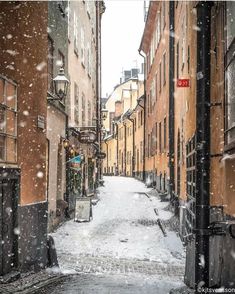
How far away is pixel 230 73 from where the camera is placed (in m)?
6.41

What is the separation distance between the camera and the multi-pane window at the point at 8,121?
8.87 m

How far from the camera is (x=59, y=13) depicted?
56.4 ft

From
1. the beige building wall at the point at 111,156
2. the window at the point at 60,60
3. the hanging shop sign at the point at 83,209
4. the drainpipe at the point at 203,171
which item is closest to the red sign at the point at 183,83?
the window at the point at 60,60

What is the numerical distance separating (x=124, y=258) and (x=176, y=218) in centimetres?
640

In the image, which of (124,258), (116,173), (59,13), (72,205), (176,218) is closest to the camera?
(124,258)

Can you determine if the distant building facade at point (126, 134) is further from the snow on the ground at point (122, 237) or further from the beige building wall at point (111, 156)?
the snow on the ground at point (122, 237)

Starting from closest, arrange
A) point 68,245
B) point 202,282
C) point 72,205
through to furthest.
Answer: point 202,282
point 68,245
point 72,205

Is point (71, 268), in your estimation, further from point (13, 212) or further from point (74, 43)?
point (74, 43)

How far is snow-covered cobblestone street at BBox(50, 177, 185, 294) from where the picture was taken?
11000mm

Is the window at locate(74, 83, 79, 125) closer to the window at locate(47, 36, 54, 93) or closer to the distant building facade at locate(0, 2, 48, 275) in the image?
the window at locate(47, 36, 54, 93)

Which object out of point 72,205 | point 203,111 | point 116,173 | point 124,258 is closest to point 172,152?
point 72,205

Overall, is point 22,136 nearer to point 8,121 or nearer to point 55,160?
point 8,121

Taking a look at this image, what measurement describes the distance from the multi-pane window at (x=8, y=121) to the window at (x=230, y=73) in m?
3.98

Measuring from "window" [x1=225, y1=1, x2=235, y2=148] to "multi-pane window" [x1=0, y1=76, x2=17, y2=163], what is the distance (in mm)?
3981
